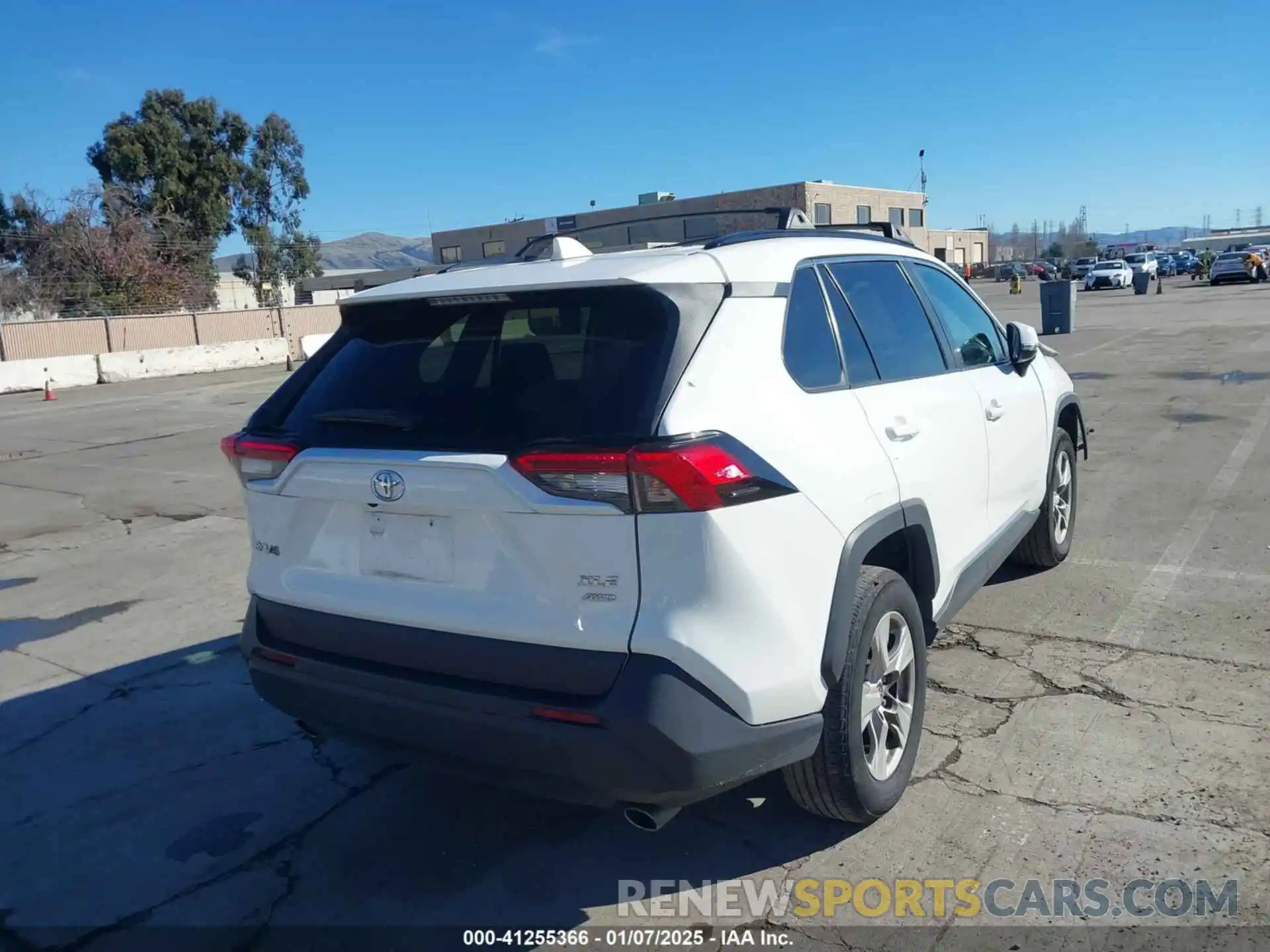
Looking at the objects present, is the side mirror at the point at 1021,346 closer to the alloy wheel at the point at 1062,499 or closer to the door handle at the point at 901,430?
the alloy wheel at the point at 1062,499

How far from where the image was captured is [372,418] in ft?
10.1

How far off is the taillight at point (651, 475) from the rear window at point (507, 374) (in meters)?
0.07

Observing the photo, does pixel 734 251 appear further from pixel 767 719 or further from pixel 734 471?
pixel 767 719

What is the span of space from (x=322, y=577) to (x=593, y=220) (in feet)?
171

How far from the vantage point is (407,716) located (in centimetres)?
291

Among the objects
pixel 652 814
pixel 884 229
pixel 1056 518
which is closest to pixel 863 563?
pixel 652 814

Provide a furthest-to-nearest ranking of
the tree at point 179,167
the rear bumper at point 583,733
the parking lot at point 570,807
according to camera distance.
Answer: the tree at point 179,167, the parking lot at point 570,807, the rear bumper at point 583,733

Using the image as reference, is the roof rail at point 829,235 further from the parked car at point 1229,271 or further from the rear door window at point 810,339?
the parked car at point 1229,271

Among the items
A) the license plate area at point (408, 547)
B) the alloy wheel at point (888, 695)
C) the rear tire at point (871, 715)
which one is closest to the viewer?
the license plate area at point (408, 547)

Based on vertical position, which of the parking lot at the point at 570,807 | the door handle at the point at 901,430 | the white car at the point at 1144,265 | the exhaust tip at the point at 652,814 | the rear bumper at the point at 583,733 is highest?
the white car at the point at 1144,265

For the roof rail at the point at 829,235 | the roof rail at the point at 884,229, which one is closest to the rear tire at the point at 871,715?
the roof rail at the point at 829,235

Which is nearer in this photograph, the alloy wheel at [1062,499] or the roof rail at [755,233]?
the roof rail at [755,233]

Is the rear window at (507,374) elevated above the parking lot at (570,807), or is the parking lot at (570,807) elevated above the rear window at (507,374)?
the rear window at (507,374)

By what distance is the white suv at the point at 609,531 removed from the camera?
2637 mm
